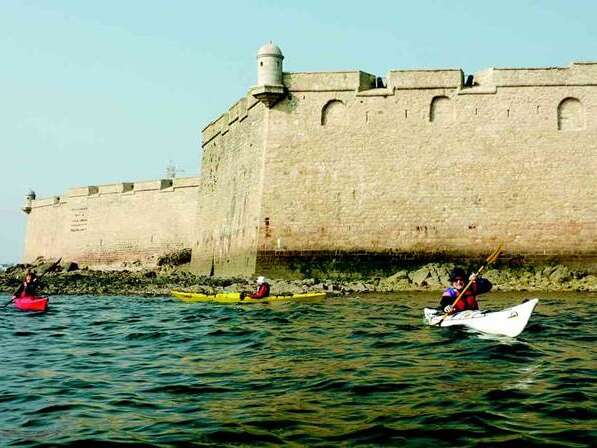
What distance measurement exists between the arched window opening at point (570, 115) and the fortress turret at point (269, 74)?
9273 mm

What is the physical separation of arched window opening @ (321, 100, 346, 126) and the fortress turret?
155cm

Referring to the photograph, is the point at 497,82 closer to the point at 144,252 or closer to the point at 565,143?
the point at 565,143

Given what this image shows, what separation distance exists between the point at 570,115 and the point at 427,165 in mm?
4960

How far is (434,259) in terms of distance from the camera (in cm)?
2298

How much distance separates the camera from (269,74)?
2378 cm

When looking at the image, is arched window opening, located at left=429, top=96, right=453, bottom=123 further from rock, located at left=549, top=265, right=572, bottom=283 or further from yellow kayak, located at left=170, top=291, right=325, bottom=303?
yellow kayak, located at left=170, top=291, right=325, bottom=303

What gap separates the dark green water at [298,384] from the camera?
18.2ft

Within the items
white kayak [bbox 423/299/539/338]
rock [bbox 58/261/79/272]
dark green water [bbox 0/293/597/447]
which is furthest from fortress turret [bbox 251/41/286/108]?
rock [bbox 58/261/79/272]

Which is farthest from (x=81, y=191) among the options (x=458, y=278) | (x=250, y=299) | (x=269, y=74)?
(x=458, y=278)

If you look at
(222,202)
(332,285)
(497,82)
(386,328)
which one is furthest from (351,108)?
(386,328)

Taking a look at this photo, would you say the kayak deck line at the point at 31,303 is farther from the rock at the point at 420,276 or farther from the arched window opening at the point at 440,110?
the arched window opening at the point at 440,110

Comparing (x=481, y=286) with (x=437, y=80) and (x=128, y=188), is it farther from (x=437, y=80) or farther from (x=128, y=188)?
(x=128, y=188)

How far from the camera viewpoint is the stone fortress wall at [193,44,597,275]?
903 inches

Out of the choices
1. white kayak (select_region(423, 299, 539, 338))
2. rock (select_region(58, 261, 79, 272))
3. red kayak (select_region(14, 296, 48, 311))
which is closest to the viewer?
white kayak (select_region(423, 299, 539, 338))
